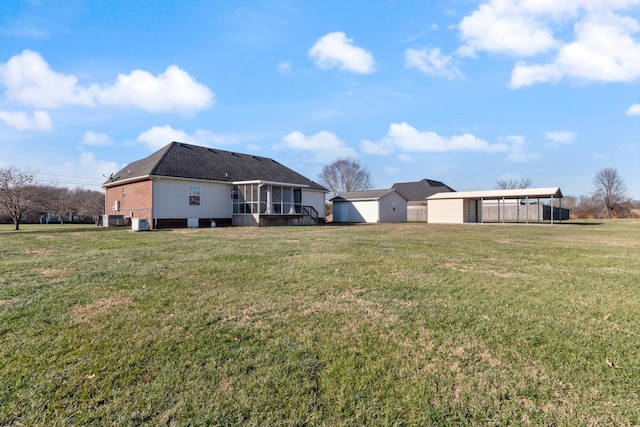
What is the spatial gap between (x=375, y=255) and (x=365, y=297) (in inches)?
142

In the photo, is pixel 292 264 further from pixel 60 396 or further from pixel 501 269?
pixel 60 396

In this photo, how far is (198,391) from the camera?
235 cm

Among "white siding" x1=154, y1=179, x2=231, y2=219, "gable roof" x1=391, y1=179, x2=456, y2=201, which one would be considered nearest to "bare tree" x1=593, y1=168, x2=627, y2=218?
"gable roof" x1=391, y1=179, x2=456, y2=201

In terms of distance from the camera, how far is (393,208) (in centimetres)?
3350

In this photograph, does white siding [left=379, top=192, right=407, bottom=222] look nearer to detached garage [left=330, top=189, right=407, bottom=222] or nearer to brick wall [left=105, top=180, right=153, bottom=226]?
detached garage [left=330, top=189, right=407, bottom=222]

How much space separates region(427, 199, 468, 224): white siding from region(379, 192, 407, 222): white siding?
3.65 m

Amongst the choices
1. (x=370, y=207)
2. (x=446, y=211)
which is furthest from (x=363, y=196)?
(x=446, y=211)

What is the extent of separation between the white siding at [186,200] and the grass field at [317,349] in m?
13.7

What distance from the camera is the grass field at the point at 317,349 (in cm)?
219

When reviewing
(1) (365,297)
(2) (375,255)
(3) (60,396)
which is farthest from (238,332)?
(2) (375,255)

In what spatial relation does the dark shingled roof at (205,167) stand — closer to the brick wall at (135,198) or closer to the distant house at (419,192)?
the brick wall at (135,198)

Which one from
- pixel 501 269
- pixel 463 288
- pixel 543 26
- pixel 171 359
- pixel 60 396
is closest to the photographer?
pixel 60 396

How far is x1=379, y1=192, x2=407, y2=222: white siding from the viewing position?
31884 mm

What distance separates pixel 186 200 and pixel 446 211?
22.1m
